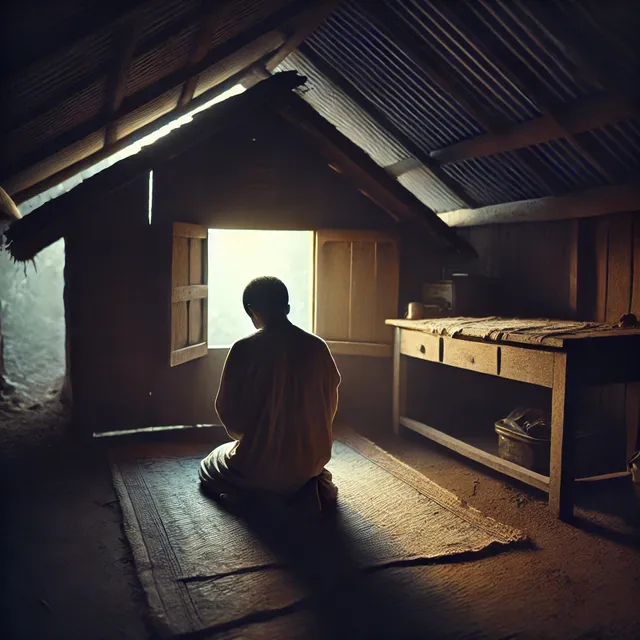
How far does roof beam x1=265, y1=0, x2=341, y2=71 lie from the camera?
5367 mm

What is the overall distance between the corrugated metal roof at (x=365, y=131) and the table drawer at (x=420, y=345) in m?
1.84

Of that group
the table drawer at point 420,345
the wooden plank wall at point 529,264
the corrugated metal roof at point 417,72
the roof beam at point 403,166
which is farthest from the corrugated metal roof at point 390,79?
the table drawer at point 420,345

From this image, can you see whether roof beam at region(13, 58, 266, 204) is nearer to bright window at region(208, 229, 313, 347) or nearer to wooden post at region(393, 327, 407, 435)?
wooden post at region(393, 327, 407, 435)

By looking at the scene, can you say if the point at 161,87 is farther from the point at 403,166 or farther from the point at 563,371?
Answer: the point at 563,371

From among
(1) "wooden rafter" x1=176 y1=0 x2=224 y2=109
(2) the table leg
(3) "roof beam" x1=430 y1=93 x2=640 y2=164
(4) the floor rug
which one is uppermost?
(1) "wooden rafter" x1=176 y1=0 x2=224 y2=109

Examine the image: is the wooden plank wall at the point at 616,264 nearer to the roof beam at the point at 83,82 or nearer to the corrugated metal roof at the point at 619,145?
the corrugated metal roof at the point at 619,145

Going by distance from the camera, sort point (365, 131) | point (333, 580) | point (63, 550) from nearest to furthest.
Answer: point (333, 580) < point (63, 550) < point (365, 131)

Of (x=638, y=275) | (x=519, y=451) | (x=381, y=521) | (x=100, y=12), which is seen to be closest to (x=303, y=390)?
(x=381, y=521)

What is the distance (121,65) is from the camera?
4141mm

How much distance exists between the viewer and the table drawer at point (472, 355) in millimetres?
5086

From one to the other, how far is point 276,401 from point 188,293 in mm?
2701

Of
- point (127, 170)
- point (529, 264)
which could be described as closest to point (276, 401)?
point (127, 170)

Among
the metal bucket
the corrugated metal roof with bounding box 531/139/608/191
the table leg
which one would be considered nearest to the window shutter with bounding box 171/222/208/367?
the metal bucket

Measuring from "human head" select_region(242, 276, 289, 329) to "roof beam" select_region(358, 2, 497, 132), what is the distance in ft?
8.16
